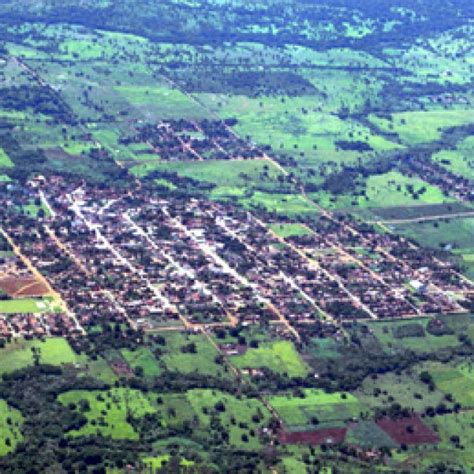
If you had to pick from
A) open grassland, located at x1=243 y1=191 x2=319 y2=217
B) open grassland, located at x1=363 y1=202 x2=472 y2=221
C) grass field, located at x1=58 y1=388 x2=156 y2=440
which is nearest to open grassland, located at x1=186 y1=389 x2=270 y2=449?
grass field, located at x1=58 y1=388 x2=156 y2=440

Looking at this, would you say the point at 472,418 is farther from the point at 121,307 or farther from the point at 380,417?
the point at 121,307

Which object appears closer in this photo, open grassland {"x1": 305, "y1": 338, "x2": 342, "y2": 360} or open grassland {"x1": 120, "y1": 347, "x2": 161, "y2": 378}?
open grassland {"x1": 120, "y1": 347, "x2": 161, "y2": 378}

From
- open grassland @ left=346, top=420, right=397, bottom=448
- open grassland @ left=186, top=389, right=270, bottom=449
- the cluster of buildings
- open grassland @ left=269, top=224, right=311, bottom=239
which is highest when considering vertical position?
open grassland @ left=186, top=389, right=270, bottom=449

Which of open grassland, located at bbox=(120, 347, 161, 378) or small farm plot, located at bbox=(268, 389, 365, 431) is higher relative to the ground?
open grassland, located at bbox=(120, 347, 161, 378)

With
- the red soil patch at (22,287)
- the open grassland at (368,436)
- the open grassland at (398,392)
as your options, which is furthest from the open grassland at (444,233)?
the open grassland at (368,436)

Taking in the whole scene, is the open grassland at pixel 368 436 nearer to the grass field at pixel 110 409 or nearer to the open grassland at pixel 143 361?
the grass field at pixel 110 409

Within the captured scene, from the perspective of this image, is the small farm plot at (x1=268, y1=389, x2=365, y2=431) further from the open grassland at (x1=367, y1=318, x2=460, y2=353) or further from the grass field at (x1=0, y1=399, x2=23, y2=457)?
the grass field at (x1=0, y1=399, x2=23, y2=457)

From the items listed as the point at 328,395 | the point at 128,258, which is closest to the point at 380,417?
the point at 328,395
